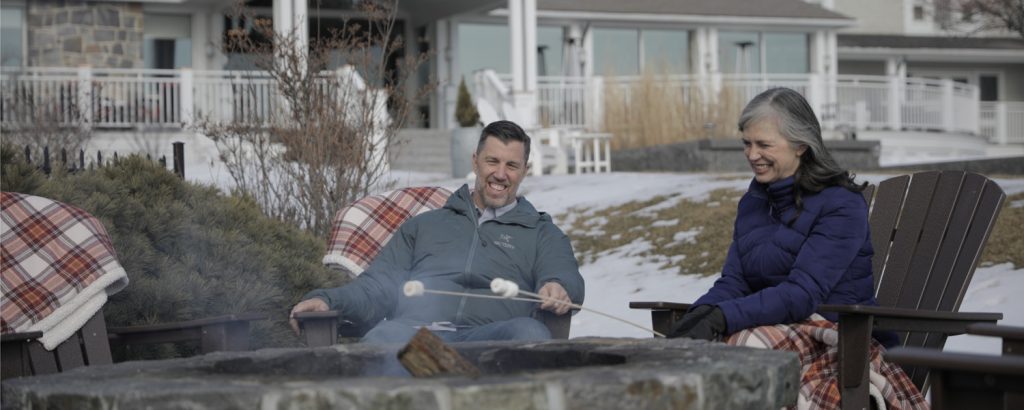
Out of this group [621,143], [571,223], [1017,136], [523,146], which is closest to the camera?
[523,146]

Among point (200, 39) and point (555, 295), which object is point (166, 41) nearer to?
point (200, 39)

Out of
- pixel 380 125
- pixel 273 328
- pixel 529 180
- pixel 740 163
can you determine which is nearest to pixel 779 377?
pixel 273 328

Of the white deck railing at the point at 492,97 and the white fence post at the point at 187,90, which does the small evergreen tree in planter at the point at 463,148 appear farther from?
the white fence post at the point at 187,90

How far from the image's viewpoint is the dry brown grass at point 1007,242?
7844 mm

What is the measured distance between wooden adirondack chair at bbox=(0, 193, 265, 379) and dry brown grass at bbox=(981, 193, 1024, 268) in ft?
14.7

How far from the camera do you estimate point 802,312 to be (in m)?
4.07

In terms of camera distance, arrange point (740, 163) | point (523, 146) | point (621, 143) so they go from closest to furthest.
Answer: point (523, 146)
point (740, 163)
point (621, 143)

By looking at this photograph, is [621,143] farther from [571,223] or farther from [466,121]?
[571,223]

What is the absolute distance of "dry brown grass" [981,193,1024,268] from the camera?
25.7ft

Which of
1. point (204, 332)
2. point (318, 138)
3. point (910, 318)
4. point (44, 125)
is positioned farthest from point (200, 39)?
point (910, 318)

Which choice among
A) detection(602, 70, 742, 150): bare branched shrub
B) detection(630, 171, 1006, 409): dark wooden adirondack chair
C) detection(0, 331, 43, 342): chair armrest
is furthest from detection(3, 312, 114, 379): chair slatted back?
detection(602, 70, 742, 150): bare branched shrub

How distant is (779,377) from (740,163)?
14.8 m

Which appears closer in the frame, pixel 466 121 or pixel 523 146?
pixel 523 146

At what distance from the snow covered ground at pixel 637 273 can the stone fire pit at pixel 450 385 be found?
370 centimetres
